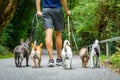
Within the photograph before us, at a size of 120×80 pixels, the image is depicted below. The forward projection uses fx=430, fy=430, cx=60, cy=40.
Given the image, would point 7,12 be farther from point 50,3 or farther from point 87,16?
point 87,16

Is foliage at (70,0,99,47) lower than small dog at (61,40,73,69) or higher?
lower

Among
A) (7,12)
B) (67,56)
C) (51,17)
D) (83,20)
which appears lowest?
(83,20)

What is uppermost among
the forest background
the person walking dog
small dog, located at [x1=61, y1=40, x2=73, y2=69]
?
the person walking dog

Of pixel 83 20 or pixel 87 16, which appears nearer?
pixel 87 16

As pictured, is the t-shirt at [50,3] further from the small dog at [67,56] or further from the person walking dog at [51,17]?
the small dog at [67,56]

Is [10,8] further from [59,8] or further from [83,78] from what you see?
[83,78]

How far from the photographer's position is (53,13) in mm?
11141

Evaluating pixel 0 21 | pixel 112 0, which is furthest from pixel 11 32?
pixel 0 21

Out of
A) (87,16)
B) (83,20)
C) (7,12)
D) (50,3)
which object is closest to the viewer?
(50,3)

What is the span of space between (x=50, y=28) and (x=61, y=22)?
548 millimetres

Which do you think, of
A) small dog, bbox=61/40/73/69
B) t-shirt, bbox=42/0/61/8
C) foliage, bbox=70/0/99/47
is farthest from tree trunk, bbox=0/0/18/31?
foliage, bbox=70/0/99/47

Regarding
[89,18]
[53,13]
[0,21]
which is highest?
[53,13]

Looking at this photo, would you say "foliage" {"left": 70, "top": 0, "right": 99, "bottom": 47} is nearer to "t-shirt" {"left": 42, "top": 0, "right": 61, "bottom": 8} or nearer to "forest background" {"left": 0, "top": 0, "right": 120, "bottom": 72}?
"forest background" {"left": 0, "top": 0, "right": 120, "bottom": 72}

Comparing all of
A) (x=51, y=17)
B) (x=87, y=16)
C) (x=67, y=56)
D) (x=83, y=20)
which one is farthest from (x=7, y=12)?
(x=83, y=20)
